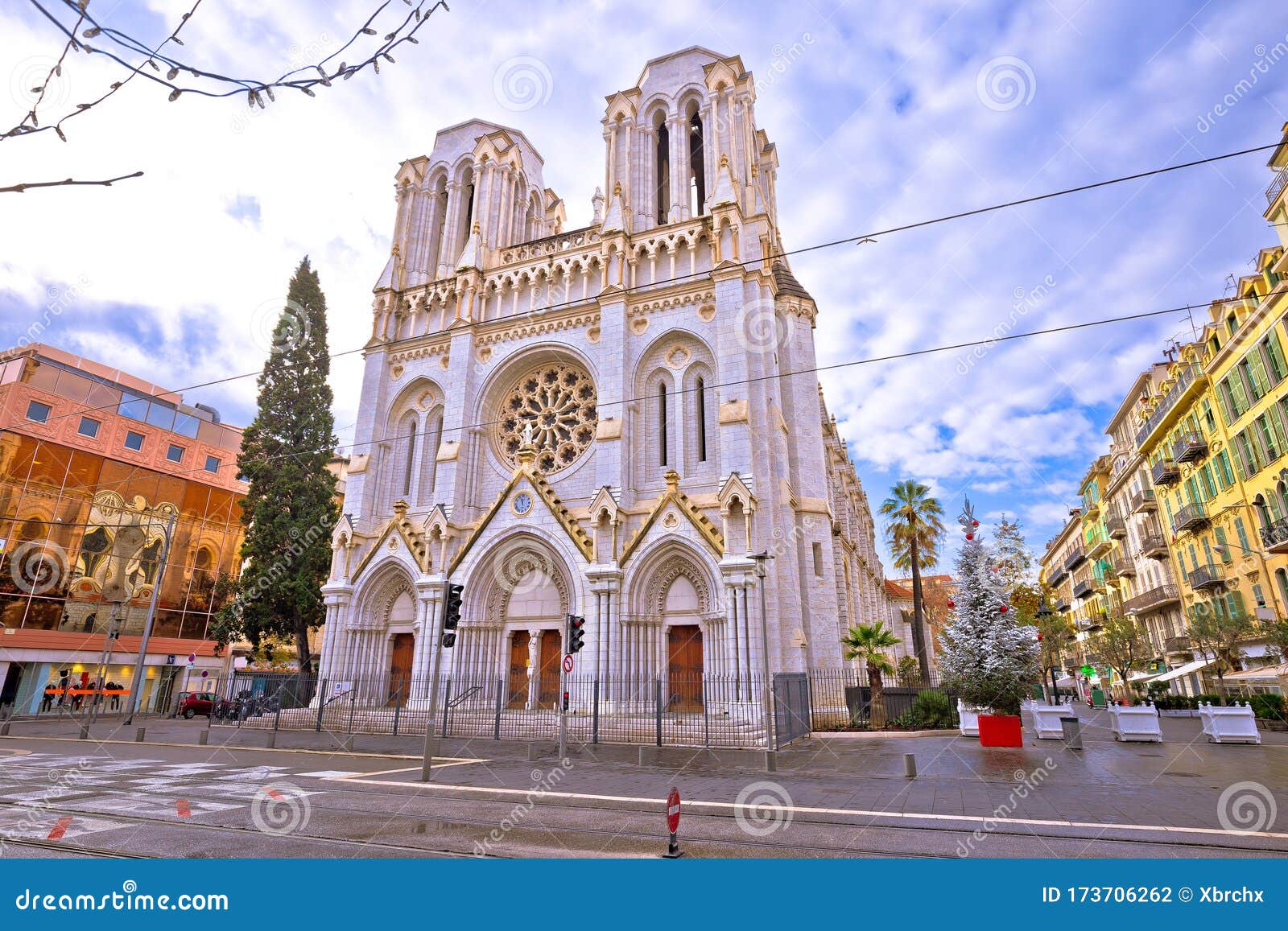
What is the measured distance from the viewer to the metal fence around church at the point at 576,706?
62.0 feet

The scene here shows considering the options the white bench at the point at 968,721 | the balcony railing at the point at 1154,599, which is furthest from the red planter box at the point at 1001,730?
the balcony railing at the point at 1154,599

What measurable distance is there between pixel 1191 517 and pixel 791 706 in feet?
91.5

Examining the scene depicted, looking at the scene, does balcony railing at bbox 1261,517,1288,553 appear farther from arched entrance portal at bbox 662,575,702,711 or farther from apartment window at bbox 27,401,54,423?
apartment window at bbox 27,401,54,423

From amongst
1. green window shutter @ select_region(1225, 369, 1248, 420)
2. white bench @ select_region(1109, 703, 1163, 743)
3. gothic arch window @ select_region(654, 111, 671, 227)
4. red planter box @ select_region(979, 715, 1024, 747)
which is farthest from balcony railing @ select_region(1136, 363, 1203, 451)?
gothic arch window @ select_region(654, 111, 671, 227)

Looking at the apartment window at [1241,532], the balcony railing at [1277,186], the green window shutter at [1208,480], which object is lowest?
the apartment window at [1241,532]

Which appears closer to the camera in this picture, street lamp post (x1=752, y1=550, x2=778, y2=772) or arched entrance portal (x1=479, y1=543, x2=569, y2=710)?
street lamp post (x1=752, y1=550, x2=778, y2=772)

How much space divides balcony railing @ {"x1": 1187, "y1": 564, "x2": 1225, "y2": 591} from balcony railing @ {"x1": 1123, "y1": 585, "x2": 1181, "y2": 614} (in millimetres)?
4137

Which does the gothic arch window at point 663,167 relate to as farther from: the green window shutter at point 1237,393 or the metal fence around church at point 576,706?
the green window shutter at point 1237,393

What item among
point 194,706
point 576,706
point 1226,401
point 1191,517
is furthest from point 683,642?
point 1191,517

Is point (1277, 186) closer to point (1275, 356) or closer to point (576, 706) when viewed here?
point (1275, 356)

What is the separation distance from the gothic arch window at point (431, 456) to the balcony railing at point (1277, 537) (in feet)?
110

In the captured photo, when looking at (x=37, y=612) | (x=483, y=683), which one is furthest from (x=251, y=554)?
(x=483, y=683)

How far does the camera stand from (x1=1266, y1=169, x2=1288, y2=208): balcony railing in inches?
1016

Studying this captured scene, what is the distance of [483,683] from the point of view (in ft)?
80.9
